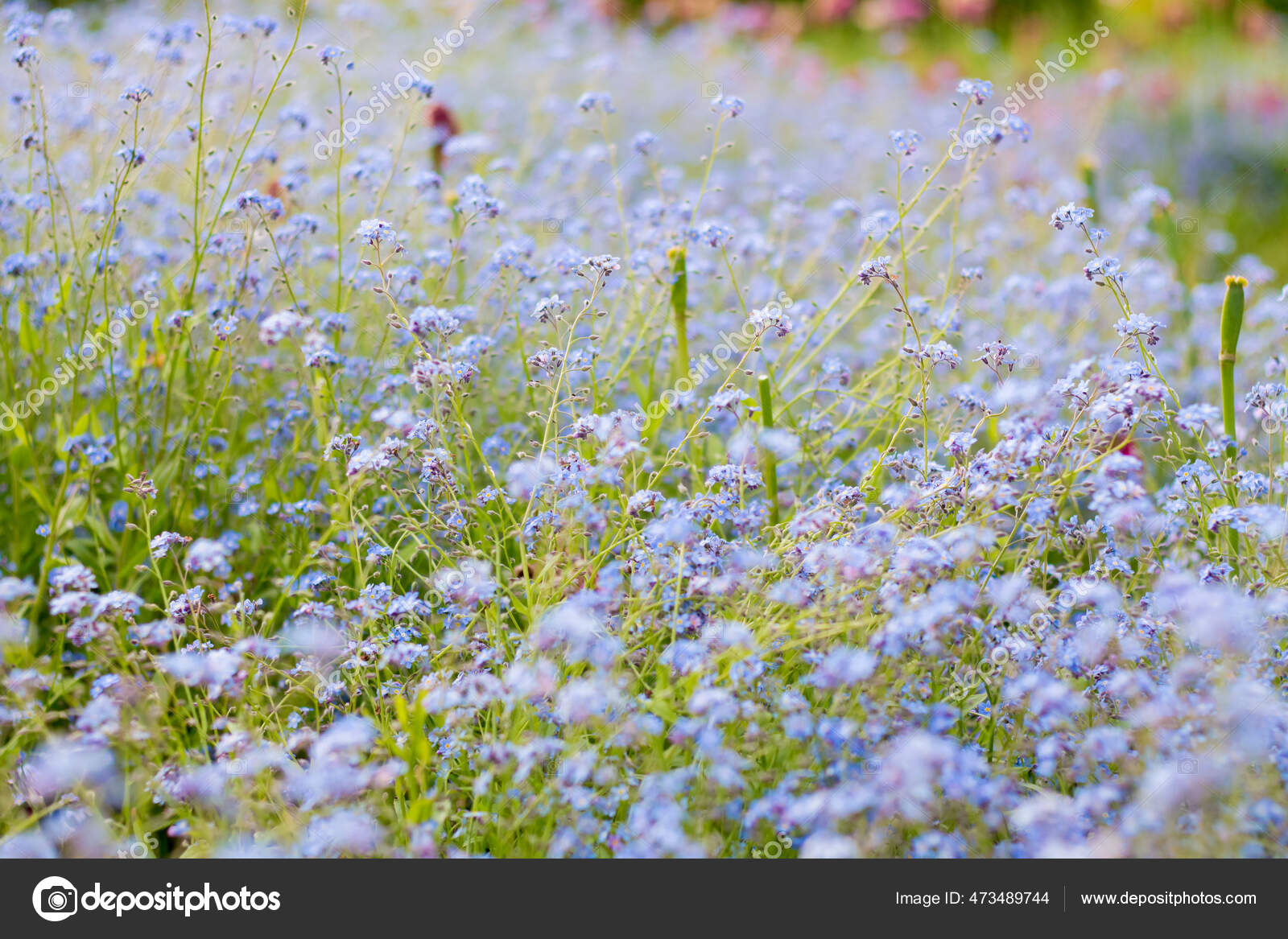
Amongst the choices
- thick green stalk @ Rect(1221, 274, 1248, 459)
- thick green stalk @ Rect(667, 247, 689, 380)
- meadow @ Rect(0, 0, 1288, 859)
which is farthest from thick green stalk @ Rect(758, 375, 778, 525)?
thick green stalk @ Rect(1221, 274, 1248, 459)

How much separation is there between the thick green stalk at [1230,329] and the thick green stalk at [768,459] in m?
1.30

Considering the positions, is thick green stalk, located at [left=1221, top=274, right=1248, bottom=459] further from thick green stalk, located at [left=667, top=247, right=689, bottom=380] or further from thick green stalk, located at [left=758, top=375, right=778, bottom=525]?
thick green stalk, located at [left=667, top=247, right=689, bottom=380]

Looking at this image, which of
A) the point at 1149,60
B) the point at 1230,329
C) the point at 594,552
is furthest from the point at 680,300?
the point at 1149,60

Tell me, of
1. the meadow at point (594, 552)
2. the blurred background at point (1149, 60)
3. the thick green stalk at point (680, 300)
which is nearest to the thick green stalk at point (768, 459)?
the meadow at point (594, 552)

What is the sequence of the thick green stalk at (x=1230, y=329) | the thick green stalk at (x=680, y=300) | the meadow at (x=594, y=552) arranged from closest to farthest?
1. the meadow at (x=594, y=552)
2. the thick green stalk at (x=1230, y=329)
3. the thick green stalk at (x=680, y=300)

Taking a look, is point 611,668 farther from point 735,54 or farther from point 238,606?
point 735,54

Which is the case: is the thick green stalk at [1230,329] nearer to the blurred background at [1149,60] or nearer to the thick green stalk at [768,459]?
the thick green stalk at [768,459]

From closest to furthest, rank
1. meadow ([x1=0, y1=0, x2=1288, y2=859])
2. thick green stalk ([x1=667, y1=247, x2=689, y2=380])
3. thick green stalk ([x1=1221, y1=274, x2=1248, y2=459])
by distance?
meadow ([x1=0, y1=0, x2=1288, y2=859])
thick green stalk ([x1=1221, y1=274, x2=1248, y2=459])
thick green stalk ([x1=667, y1=247, x2=689, y2=380])

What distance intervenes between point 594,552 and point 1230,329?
6.35 ft

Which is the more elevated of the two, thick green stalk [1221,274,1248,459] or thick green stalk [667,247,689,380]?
thick green stalk [667,247,689,380]

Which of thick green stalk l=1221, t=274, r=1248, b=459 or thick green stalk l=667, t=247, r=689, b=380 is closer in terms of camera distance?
thick green stalk l=1221, t=274, r=1248, b=459

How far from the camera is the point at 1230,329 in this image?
3.08 m

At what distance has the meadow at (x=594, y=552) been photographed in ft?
7.15

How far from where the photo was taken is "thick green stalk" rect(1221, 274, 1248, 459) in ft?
9.98
